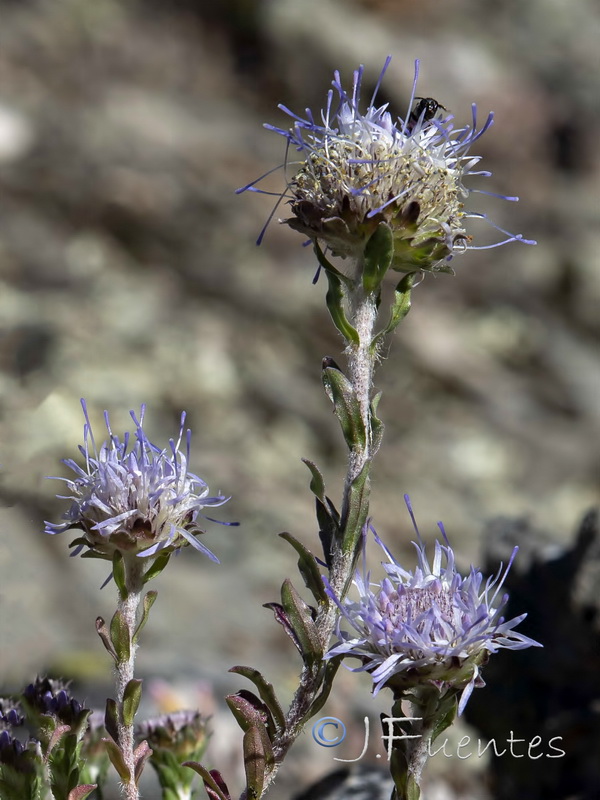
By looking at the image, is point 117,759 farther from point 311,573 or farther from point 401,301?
point 401,301

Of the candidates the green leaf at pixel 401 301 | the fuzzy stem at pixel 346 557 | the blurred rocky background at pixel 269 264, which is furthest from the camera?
the blurred rocky background at pixel 269 264

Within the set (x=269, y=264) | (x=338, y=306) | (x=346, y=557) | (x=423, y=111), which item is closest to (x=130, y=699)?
(x=346, y=557)

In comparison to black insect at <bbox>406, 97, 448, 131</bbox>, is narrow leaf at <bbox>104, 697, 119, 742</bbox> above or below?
below

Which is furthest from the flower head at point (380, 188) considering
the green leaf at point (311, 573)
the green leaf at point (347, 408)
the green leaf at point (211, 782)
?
the green leaf at point (211, 782)

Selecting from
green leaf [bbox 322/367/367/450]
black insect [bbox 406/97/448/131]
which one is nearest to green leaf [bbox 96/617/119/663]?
green leaf [bbox 322/367/367/450]

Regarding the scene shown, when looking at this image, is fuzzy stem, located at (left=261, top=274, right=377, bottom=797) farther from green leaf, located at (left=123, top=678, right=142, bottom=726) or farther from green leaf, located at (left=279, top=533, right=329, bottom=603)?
green leaf, located at (left=123, top=678, right=142, bottom=726)

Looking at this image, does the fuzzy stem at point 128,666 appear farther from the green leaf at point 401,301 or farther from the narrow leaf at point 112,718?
the green leaf at point 401,301

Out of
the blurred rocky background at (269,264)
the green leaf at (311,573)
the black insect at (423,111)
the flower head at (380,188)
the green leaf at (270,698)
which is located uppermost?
the blurred rocky background at (269,264)
